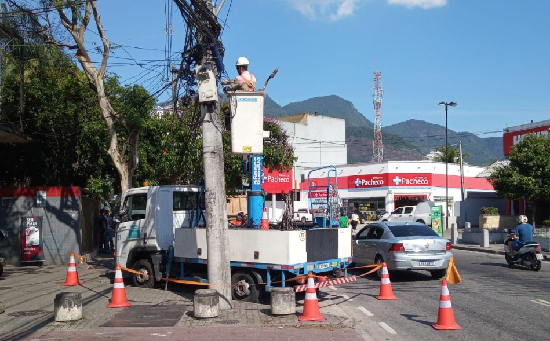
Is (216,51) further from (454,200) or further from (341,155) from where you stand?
(341,155)

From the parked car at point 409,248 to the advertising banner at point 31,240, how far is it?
426 inches

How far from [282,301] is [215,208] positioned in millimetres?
2071

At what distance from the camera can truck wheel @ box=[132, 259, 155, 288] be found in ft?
43.9

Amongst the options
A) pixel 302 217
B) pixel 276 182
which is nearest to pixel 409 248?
pixel 302 217

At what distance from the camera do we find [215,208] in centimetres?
1032

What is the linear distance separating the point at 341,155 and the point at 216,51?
192 feet

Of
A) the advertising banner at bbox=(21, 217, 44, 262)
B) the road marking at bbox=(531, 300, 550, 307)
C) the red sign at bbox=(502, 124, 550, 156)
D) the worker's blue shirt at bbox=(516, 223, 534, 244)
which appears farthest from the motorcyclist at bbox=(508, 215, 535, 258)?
the red sign at bbox=(502, 124, 550, 156)

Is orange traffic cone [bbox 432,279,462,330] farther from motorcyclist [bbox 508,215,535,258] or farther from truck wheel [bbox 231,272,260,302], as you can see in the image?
motorcyclist [bbox 508,215,535,258]

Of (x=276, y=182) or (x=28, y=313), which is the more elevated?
(x=276, y=182)

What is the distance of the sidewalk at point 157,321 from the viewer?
27.8 ft

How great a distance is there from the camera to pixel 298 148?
204 ft

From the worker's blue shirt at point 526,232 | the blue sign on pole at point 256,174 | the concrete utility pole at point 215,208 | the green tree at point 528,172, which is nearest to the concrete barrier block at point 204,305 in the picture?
the concrete utility pole at point 215,208

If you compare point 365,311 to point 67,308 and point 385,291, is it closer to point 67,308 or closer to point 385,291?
point 385,291

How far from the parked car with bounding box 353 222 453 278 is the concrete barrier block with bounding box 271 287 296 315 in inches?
209
